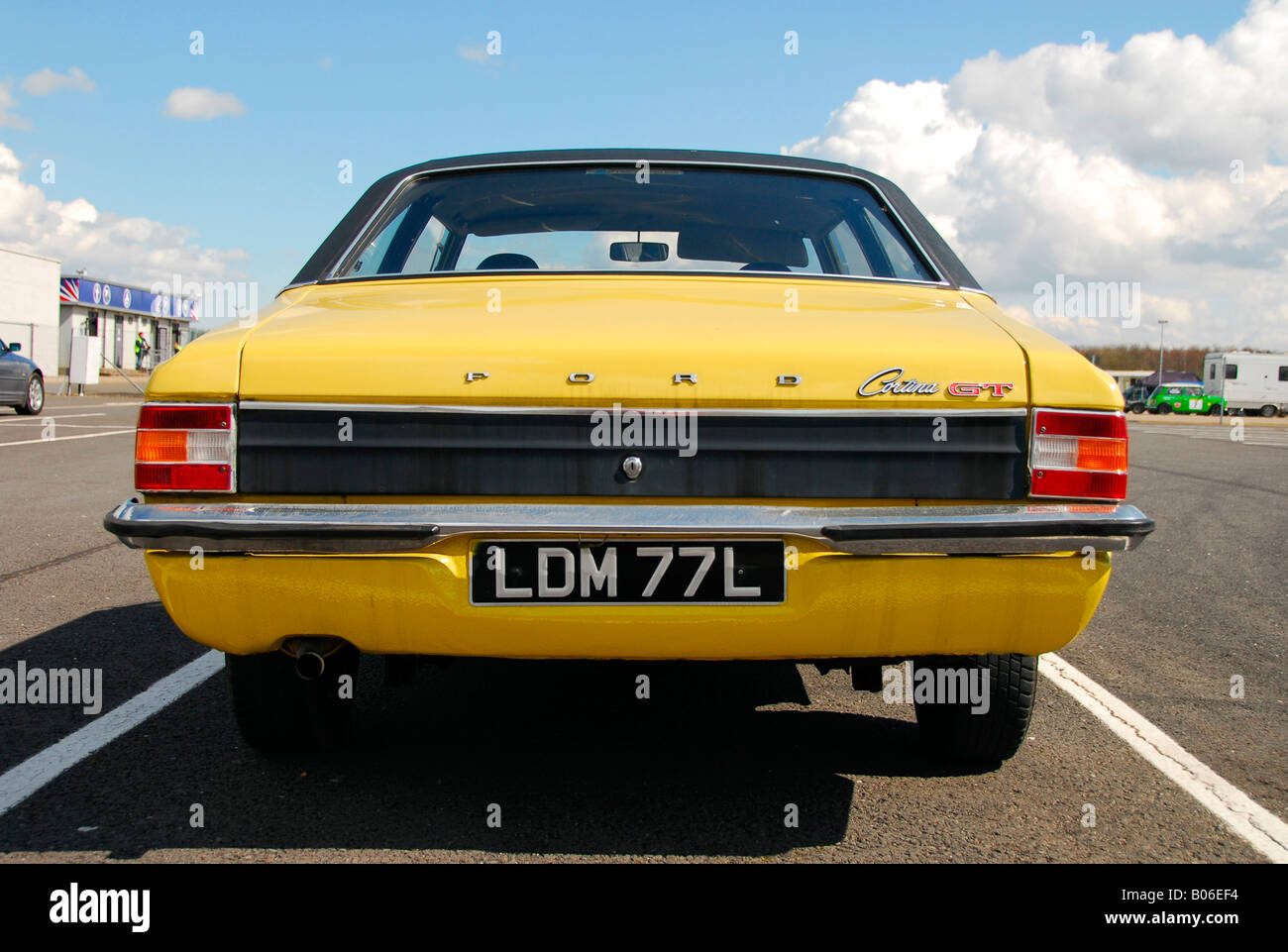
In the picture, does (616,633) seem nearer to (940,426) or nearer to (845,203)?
(940,426)

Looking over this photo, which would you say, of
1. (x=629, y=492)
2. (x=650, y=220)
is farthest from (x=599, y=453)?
(x=650, y=220)

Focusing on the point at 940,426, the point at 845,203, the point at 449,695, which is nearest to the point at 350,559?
the point at 940,426

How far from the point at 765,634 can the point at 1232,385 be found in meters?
54.6

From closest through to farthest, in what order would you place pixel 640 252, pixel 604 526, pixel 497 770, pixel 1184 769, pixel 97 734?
pixel 604 526, pixel 497 770, pixel 1184 769, pixel 97 734, pixel 640 252

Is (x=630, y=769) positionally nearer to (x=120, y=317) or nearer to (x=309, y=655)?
(x=309, y=655)

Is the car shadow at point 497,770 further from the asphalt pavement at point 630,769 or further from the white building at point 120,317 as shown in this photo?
the white building at point 120,317

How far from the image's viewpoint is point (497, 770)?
304 centimetres

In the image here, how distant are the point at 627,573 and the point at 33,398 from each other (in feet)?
65.3

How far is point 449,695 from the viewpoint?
3777 millimetres

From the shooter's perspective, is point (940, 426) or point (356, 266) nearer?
point (940, 426)

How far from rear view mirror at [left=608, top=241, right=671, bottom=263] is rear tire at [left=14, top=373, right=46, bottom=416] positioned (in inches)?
724

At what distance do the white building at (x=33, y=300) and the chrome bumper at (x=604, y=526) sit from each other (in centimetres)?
3583

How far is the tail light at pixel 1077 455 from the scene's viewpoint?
7.92 feet
